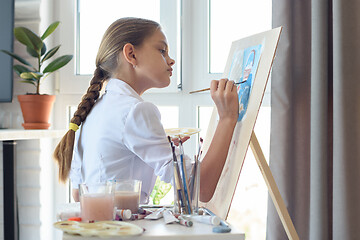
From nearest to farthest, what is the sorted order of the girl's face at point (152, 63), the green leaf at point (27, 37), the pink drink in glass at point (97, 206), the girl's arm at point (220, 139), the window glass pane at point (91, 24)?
the pink drink in glass at point (97, 206) → the girl's arm at point (220, 139) → the girl's face at point (152, 63) → the green leaf at point (27, 37) → the window glass pane at point (91, 24)

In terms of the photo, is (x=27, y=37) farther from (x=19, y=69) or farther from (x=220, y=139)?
(x=220, y=139)

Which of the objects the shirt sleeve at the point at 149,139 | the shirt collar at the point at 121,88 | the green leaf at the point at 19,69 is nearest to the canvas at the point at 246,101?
the shirt sleeve at the point at 149,139

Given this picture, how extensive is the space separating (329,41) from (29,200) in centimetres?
166

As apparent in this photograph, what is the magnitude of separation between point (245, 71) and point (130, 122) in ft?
1.40

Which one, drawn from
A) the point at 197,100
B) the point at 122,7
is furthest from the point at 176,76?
the point at 122,7

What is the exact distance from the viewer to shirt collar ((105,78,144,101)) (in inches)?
57.3

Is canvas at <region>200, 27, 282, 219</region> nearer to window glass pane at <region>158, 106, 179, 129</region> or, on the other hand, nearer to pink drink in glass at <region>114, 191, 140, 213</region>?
pink drink in glass at <region>114, 191, 140, 213</region>

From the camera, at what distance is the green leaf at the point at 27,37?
224 cm

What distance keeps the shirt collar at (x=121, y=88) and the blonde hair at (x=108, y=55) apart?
10cm

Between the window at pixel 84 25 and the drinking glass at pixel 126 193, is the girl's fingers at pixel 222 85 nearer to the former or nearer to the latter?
the drinking glass at pixel 126 193

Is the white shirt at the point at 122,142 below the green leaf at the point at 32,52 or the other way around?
below

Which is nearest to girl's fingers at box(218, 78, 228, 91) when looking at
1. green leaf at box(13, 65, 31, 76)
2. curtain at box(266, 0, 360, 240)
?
curtain at box(266, 0, 360, 240)

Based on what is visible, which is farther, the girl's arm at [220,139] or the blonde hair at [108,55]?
the blonde hair at [108,55]

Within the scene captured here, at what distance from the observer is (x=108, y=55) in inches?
62.1
